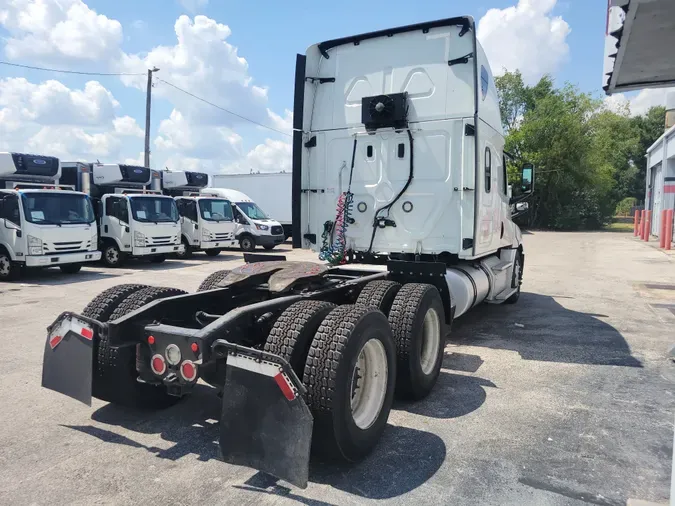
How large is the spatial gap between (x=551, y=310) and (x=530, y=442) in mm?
5811

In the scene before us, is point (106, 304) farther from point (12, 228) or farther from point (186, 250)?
point (186, 250)

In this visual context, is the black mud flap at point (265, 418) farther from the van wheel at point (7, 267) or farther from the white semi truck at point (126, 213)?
the white semi truck at point (126, 213)

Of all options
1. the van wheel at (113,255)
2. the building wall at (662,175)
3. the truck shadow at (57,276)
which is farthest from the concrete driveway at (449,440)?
the building wall at (662,175)

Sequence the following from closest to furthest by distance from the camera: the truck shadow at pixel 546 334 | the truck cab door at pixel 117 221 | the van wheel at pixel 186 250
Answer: the truck shadow at pixel 546 334 < the truck cab door at pixel 117 221 < the van wheel at pixel 186 250

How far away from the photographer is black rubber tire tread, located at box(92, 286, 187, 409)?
147 inches

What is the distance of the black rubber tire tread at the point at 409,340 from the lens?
441 cm

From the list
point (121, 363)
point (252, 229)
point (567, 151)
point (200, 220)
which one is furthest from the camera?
point (567, 151)

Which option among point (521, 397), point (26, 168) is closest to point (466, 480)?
point (521, 397)

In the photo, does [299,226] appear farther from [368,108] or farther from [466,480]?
[466,480]

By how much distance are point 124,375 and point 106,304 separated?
0.72 metres

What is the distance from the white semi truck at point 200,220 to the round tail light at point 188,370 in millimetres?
15223

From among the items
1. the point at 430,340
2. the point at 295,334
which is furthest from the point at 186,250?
the point at 295,334

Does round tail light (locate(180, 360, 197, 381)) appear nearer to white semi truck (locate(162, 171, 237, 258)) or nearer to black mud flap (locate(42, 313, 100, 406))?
black mud flap (locate(42, 313, 100, 406))

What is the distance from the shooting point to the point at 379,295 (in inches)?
186
